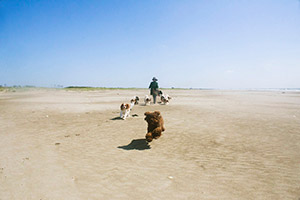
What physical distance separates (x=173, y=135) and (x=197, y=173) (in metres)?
2.96

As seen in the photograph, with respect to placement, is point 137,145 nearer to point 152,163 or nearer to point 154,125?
point 154,125

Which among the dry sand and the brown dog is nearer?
the dry sand

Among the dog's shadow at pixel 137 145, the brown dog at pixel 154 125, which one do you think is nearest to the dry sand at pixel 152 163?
the dog's shadow at pixel 137 145

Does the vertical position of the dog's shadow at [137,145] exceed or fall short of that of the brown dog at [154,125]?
it falls short

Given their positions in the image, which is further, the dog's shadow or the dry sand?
the dog's shadow

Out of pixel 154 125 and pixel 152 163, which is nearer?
pixel 152 163

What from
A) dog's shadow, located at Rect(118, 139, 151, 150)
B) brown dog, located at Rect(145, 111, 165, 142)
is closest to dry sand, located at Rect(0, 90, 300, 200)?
dog's shadow, located at Rect(118, 139, 151, 150)

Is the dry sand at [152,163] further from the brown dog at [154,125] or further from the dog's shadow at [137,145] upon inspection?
the brown dog at [154,125]

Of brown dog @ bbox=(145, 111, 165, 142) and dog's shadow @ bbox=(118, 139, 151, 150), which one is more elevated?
brown dog @ bbox=(145, 111, 165, 142)

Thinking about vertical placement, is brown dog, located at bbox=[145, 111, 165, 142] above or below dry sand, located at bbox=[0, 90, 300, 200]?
above

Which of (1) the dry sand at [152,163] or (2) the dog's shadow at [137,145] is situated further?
(2) the dog's shadow at [137,145]

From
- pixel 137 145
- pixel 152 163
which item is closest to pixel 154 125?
pixel 137 145

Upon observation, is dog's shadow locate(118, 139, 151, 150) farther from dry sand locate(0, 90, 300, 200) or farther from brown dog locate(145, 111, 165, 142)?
brown dog locate(145, 111, 165, 142)

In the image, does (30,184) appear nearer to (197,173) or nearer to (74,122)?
(197,173)
